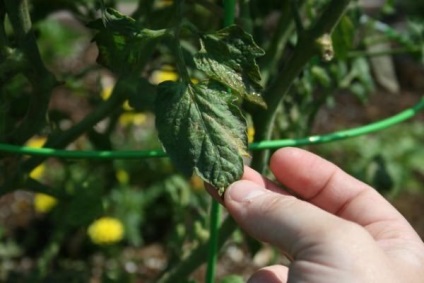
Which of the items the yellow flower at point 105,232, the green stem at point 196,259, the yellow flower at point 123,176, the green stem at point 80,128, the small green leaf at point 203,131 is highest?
the small green leaf at point 203,131

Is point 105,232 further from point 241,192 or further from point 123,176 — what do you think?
point 241,192

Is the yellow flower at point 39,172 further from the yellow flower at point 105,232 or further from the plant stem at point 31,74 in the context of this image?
the plant stem at point 31,74

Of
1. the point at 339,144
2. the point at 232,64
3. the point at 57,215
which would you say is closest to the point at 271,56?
the point at 232,64

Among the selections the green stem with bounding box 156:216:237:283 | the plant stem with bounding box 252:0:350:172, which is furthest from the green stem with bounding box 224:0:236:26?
the green stem with bounding box 156:216:237:283

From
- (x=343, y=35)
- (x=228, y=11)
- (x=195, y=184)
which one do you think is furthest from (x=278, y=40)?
(x=195, y=184)

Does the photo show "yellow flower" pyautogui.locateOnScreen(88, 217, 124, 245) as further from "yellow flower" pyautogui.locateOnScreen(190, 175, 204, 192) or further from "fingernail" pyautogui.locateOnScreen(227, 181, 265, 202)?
"fingernail" pyautogui.locateOnScreen(227, 181, 265, 202)

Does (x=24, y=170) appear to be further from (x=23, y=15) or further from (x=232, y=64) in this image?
(x=232, y=64)

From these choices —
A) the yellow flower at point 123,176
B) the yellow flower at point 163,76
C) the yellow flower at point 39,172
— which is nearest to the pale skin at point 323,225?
the yellow flower at point 163,76
